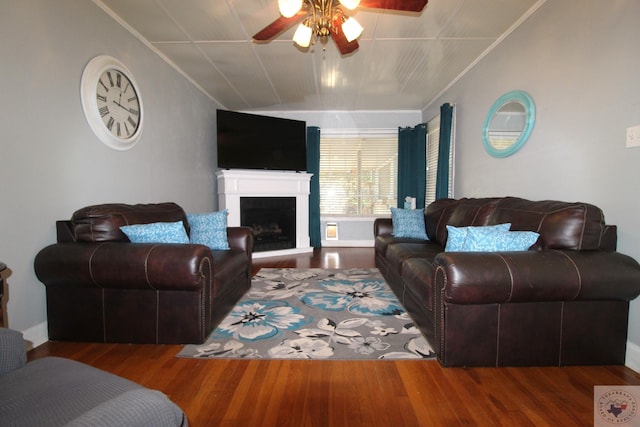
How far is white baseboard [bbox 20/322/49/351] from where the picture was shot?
6.02ft

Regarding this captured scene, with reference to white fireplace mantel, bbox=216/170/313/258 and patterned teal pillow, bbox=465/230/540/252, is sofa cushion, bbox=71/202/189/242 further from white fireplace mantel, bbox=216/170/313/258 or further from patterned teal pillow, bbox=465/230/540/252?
patterned teal pillow, bbox=465/230/540/252

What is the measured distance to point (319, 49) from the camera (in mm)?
3148

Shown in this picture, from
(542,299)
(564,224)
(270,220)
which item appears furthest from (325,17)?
(270,220)

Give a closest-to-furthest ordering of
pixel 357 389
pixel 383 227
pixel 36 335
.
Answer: pixel 357 389
pixel 36 335
pixel 383 227

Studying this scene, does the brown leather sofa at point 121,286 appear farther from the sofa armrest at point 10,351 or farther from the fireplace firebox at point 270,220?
the fireplace firebox at point 270,220

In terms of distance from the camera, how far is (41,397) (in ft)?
2.28

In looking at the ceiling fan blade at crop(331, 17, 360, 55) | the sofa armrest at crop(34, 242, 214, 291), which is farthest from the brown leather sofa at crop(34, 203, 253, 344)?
the ceiling fan blade at crop(331, 17, 360, 55)

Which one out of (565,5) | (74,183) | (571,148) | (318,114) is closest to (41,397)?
(74,183)

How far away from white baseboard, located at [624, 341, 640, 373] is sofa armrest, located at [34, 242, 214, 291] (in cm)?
257

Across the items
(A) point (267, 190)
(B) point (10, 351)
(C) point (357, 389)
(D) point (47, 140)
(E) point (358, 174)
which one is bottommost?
(C) point (357, 389)

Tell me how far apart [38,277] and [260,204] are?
122 inches

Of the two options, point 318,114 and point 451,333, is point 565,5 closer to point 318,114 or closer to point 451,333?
point 451,333

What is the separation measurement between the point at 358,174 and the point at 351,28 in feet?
11.8

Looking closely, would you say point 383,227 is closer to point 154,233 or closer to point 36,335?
point 154,233
